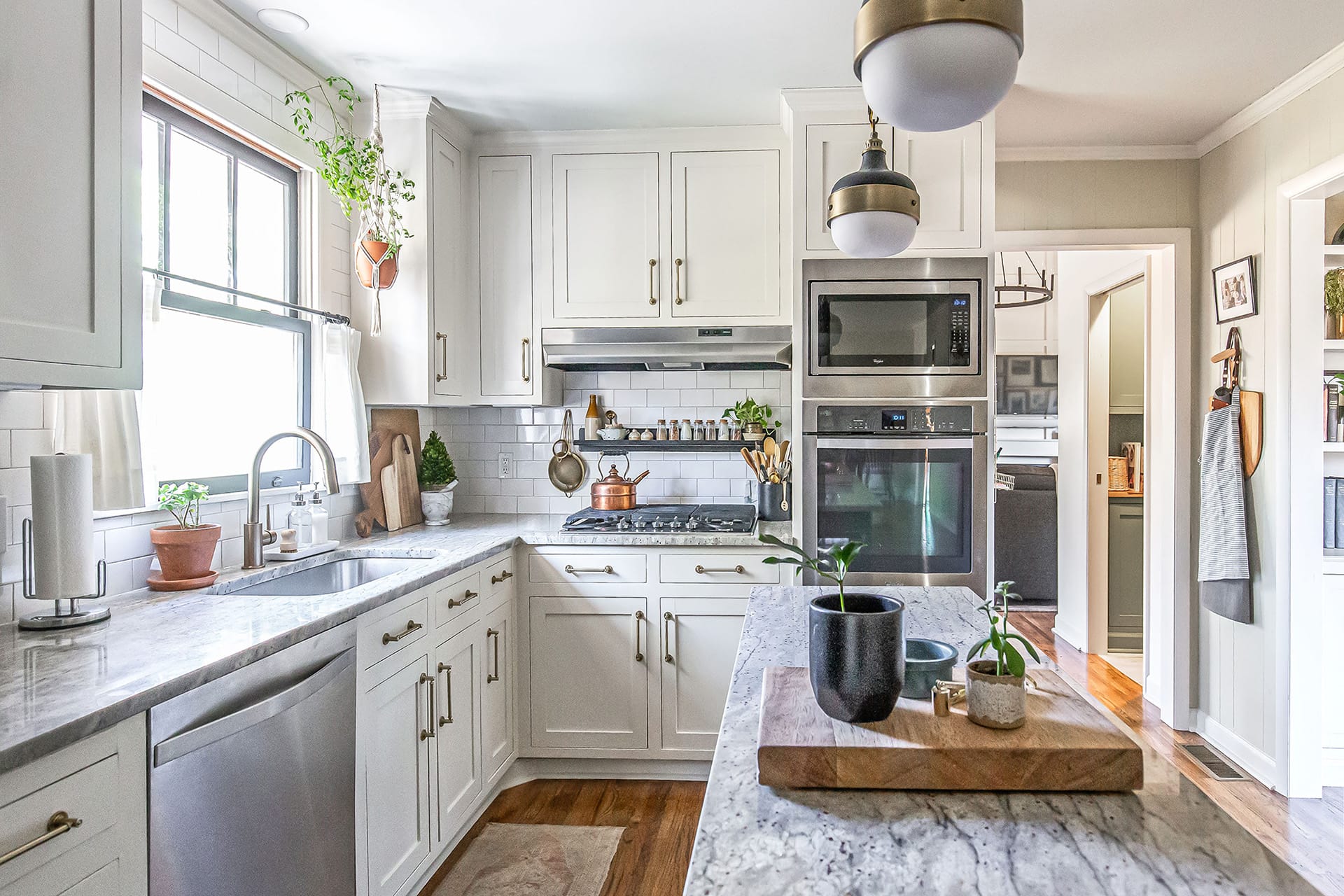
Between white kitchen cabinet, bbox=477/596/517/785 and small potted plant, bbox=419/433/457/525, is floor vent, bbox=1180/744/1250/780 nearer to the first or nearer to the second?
white kitchen cabinet, bbox=477/596/517/785

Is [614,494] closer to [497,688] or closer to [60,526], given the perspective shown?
[497,688]

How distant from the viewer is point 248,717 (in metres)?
1.50

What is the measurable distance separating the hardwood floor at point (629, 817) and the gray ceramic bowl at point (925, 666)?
149cm

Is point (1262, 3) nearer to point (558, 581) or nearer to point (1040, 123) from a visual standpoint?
point (1040, 123)

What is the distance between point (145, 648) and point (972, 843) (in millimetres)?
1449

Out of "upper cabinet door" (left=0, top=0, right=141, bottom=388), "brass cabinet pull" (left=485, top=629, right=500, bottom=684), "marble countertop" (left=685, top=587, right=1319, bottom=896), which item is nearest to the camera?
"marble countertop" (left=685, top=587, right=1319, bottom=896)

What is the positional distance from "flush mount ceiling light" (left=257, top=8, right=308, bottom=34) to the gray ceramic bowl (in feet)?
8.04

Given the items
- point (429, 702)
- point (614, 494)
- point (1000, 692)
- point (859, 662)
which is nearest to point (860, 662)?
point (859, 662)

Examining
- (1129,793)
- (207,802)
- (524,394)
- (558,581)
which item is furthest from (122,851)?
(524,394)

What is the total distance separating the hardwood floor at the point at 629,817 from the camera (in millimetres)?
2430

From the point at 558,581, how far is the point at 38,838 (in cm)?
206

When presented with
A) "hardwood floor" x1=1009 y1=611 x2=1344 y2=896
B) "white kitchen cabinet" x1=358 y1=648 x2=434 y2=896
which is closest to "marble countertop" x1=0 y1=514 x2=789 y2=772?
"white kitchen cabinet" x1=358 y1=648 x2=434 y2=896

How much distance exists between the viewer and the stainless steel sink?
7.97 ft

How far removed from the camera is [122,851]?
48.6 inches
